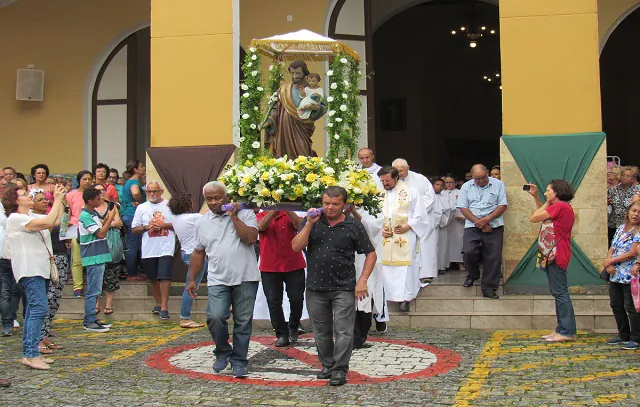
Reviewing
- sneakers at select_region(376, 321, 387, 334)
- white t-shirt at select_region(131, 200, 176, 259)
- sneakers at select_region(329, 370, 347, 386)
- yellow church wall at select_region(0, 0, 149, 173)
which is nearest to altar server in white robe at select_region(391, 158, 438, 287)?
sneakers at select_region(376, 321, 387, 334)

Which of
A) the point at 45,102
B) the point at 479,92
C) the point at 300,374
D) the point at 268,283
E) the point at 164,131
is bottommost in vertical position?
the point at 300,374

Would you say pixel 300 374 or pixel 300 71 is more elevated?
pixel 300 71

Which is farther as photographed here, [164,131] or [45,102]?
[45,102]

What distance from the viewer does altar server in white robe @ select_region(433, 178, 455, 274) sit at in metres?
12.8

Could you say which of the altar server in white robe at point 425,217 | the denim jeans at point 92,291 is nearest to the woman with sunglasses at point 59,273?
the denim jeans at point 92,291

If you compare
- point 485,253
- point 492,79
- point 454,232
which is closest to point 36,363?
point 485,253

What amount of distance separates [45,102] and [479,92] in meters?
13.9

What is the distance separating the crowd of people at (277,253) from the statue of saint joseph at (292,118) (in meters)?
1.01

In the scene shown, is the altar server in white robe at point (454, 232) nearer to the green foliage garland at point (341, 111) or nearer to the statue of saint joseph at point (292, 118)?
the green foliage garland at point (341, 111)

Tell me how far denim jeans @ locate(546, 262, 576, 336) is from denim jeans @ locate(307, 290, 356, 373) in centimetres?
280

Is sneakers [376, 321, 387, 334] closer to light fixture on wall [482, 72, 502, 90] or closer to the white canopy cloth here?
the white canopy cloth

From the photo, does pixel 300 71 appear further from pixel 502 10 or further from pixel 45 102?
pixel 45 102

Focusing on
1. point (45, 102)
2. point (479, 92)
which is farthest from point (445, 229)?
point (479, 92)

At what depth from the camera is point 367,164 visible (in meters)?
10.8
